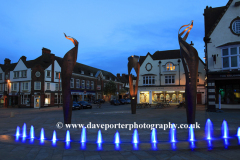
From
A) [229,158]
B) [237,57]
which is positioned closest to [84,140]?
[229,158]

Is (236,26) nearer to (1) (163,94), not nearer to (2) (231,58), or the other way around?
(2) (231,58)

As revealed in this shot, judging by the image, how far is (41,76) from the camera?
44.2 meters

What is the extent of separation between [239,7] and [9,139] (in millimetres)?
27065

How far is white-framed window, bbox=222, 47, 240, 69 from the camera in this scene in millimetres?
22511

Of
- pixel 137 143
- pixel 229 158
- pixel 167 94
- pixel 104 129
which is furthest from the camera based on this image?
pixel 167 94

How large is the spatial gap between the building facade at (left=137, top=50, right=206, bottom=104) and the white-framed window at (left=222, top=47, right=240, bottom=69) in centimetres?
1878

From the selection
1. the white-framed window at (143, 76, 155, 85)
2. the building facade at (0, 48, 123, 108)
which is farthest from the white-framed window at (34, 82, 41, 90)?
the white-framed window at (143, 76, 155, 85)

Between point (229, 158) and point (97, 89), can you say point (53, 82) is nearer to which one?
point (97, 89)

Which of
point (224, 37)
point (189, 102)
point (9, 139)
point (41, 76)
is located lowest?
point (9, 139)

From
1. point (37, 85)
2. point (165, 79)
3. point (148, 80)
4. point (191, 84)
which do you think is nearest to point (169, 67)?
point (165, 79)

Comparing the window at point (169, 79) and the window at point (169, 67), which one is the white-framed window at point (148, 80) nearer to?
the window at point (169, 79)

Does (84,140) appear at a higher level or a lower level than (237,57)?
lower

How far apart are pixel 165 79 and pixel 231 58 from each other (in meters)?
21.1

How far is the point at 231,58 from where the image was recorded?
75.3ft
